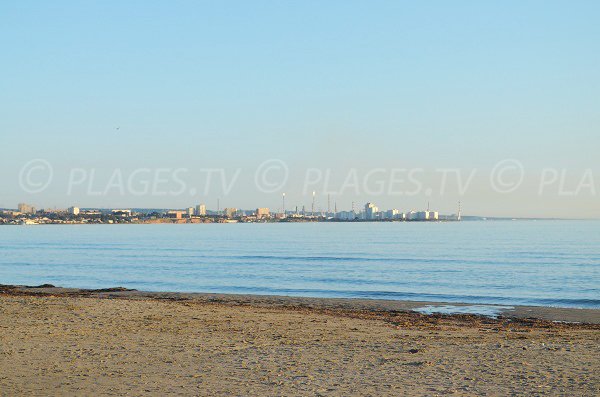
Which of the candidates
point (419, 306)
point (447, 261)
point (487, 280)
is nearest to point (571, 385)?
point (419, 306)

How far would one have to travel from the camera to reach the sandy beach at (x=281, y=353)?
11195 millimetres

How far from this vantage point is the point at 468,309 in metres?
28.0

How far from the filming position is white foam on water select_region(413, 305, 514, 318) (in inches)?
1041

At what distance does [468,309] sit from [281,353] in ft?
51.3

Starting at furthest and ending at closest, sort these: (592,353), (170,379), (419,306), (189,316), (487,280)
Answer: (487,280) → (419,306) → (189,316) → (592,353) → (170,379)

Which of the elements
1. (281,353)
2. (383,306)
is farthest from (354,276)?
(281,353)

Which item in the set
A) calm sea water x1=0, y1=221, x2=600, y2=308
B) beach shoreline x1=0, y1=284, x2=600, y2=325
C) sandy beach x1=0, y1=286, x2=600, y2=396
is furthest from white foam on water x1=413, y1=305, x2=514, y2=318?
sandy beach x1=0, y1=286, x2=600, y2=396

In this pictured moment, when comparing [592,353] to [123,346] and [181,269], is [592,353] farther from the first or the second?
[181,269]

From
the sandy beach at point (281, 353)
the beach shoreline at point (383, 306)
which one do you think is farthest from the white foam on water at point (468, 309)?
the sandy beach at point (281, 353)

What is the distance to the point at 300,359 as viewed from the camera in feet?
44.3

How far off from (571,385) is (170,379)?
21.5 feet

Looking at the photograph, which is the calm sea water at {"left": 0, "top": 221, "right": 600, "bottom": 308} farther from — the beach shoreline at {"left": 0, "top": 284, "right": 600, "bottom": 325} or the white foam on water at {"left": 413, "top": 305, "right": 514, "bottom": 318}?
the beach shoreline at {"left": 0, "top": 284, "right": 600, "bottom": 325}

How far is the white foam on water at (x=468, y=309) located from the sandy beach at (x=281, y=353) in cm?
314

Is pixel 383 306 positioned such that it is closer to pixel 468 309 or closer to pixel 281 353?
pixel 468 309
